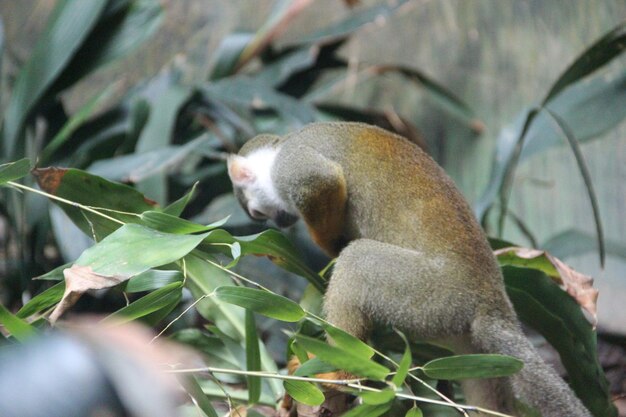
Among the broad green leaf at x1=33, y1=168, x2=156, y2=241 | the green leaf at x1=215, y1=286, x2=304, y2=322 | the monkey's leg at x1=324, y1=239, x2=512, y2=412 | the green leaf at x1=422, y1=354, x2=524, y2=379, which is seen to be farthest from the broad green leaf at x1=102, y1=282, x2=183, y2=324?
the green leaf at x1=422, y1=354, x2=524, y2=379

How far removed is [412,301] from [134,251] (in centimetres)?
72

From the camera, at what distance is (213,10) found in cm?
456

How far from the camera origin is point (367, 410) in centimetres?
151

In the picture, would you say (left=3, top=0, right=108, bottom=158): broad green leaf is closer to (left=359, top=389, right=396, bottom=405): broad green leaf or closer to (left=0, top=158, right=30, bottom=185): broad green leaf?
(left=0, top=158, right=30, bottom=185): broad green leaf

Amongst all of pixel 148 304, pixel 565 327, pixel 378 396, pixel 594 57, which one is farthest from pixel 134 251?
pixel 594 57

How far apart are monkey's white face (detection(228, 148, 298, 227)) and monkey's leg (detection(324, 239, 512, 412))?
1.99 feet

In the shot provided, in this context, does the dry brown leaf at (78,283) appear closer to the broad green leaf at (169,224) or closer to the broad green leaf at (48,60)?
the broad green leaf at (169,224)

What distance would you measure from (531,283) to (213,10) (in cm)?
322

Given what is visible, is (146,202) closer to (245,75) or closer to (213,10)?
(245,75)

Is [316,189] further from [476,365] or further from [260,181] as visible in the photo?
[476,365]

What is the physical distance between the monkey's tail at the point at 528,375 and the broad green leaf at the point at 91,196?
0.94 m

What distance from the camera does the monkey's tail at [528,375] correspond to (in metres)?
1.63

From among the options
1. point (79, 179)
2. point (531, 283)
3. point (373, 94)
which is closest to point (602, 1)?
point (373, 94)

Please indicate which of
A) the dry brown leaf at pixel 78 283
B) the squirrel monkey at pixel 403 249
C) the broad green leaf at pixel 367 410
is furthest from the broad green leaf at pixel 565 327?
the dry brown leaf at pixel 78 283
